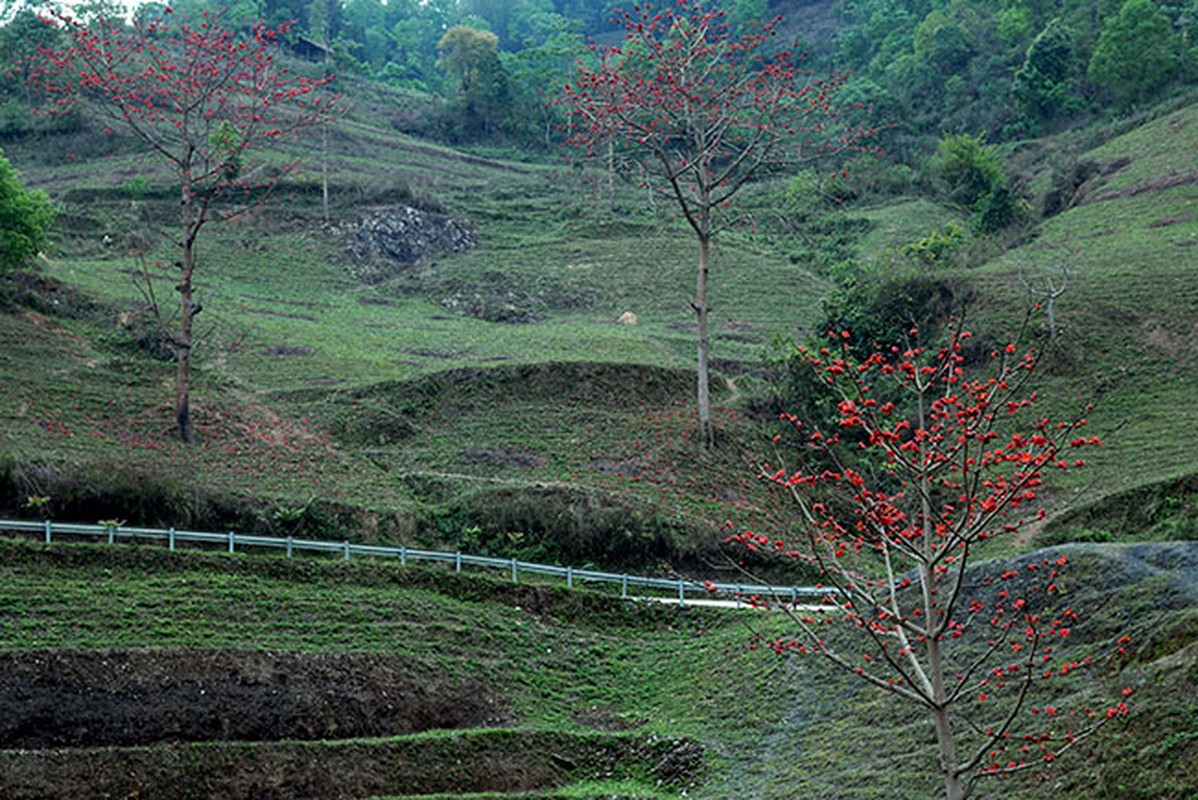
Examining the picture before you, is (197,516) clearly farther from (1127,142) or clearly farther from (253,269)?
(1127,142)

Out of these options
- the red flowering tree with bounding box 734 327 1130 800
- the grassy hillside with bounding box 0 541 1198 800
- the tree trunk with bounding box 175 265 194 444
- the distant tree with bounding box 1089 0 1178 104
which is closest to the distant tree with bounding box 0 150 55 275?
the tree trunk with bounding box 175 265 194 444

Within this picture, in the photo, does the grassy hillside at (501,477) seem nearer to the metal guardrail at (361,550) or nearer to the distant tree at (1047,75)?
the metal guardrail at (361,550)

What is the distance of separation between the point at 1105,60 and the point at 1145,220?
1178 inches

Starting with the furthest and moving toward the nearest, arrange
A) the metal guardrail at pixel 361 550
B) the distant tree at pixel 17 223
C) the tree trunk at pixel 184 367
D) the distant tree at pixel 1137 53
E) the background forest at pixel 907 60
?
1. the background forest at pixel 907 60
2. the distant tree at pixel 1137 53
3. the distant tree at pixel 17 223
4. the tree trunk at pixel 184 367
5. the metal guardrail at pixel 361 550

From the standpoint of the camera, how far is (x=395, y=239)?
6431 centimetres

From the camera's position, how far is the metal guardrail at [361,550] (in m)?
23.5

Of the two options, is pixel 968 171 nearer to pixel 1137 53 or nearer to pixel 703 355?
pixel 1137 53

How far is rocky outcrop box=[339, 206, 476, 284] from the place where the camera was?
61741 mm

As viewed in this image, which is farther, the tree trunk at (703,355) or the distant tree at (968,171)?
the distant tree at (968,171)

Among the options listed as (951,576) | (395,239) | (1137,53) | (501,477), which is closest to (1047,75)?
(1137,53)

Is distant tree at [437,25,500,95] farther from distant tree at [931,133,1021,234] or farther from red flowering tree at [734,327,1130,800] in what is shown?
red flowering tree at [734,327,1130,800]

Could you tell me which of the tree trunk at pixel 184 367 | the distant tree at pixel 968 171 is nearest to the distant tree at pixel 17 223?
the tree trunk at pixel 184 367

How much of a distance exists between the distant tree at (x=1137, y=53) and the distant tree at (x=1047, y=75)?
3.95 m

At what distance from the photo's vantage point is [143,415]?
1238 inches
